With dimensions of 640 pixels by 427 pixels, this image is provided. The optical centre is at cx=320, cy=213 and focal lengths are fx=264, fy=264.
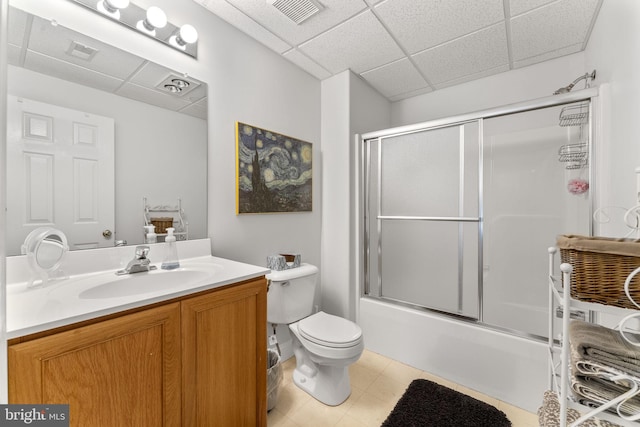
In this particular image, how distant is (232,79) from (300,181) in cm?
86

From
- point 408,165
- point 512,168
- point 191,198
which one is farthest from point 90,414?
point 512,168

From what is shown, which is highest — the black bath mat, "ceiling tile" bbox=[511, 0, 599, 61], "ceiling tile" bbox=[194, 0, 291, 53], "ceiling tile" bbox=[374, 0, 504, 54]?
"ceiling tile" bbox=[194, 0, 291, 53]

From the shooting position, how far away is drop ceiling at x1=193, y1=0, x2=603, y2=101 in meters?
1.52

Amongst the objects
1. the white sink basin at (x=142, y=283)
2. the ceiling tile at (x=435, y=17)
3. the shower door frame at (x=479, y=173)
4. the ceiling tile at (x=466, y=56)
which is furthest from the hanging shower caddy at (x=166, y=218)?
the ceiling tile at (x=466, y=56)

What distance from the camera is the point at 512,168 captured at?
7.47 feet

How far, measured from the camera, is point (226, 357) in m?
1.12

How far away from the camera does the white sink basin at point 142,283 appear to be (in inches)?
42.4

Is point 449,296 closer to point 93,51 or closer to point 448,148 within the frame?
point 448,148

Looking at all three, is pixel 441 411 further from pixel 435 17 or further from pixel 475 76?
pixel 475 76

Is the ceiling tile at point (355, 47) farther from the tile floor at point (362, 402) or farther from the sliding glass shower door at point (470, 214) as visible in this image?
the tile floor at point (362, 402)

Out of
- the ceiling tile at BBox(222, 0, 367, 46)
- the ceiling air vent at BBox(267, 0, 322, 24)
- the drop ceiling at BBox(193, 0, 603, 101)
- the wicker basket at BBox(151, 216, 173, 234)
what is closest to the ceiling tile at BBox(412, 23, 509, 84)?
the drop ceiling at BBox(193, 0, 603, 101)

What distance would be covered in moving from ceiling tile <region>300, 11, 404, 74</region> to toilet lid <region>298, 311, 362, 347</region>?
1916 millimetres

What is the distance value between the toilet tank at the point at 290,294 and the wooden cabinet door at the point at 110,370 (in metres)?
0.76

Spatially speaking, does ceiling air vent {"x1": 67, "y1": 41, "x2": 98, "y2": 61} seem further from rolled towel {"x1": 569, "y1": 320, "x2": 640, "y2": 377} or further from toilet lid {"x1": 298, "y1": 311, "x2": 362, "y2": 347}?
rolled towel {"x1": 569, "y1": 320, "x2": 640, "y2": 377}
